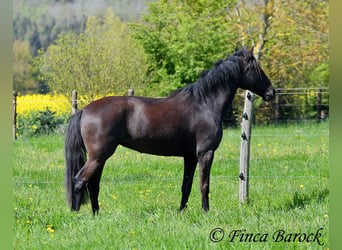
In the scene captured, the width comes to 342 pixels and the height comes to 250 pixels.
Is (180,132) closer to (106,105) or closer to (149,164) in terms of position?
(106,105)

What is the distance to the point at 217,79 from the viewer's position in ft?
21.5

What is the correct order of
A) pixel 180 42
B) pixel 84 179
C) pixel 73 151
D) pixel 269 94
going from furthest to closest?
pixel 180 42, pixel 269 94, pixel 73 151, pixel 84 179

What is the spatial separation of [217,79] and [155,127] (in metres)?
0.93

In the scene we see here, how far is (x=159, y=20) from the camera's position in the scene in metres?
20.4

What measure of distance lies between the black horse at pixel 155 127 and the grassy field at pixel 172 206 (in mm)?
396

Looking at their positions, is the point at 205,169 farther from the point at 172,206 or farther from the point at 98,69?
the point at 98,69

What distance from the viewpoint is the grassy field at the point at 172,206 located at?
4.99 m

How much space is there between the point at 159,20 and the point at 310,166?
39.4 feet

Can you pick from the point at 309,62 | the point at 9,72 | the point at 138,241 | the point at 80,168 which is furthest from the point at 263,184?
the point at 309,62

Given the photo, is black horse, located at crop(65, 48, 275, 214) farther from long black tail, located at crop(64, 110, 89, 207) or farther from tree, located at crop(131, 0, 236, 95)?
tree, located at crop(131, 0, 236, 95)

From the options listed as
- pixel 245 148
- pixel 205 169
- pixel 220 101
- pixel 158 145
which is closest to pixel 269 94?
pixel 220 101

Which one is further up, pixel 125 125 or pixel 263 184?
pixel 125 125

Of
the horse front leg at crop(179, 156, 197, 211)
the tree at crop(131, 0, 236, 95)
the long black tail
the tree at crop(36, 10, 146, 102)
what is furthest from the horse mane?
the tree at crop(131, 0, 236, 95)

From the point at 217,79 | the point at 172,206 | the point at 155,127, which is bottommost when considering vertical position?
the point at 172,206
